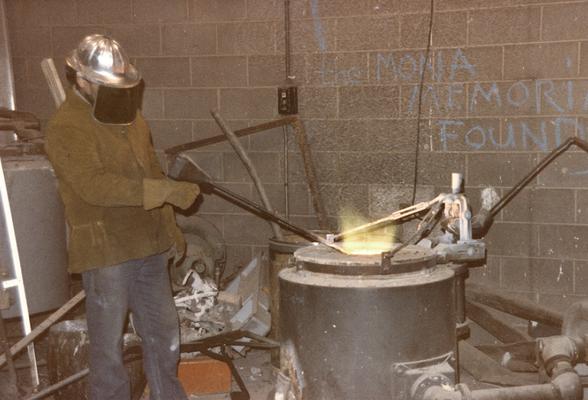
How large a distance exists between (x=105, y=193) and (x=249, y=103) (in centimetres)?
226

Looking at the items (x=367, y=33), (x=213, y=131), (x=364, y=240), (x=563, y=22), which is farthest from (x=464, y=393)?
(x=213, y=131)

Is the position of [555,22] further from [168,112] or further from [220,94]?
[168,112]

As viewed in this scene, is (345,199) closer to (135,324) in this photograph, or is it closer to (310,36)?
(310,36)

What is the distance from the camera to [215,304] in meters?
4.68

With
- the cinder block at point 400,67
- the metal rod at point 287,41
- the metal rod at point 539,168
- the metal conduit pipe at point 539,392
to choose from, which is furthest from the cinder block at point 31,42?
the metal conduit pipe at point 539,392

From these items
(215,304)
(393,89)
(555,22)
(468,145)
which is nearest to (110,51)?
(215,304)

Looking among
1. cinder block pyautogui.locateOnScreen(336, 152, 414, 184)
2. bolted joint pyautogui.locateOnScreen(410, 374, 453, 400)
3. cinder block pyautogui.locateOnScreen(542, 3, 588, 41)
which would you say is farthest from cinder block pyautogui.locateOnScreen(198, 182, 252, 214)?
bolted joint pyautogui.locateOnScreen(410, 374, 453, 400)

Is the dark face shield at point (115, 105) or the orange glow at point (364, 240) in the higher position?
the dark face shield at point (115, 105)

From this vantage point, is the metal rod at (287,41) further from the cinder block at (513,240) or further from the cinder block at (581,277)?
the cinder block at (581,277)

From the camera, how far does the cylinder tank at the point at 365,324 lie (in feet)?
8.84

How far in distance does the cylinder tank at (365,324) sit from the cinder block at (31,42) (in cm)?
378

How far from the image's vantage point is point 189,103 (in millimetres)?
5520

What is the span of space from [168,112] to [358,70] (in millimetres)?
1544

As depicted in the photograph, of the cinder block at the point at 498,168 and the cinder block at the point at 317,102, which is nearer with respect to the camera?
the cinder block at the point at 498,168
